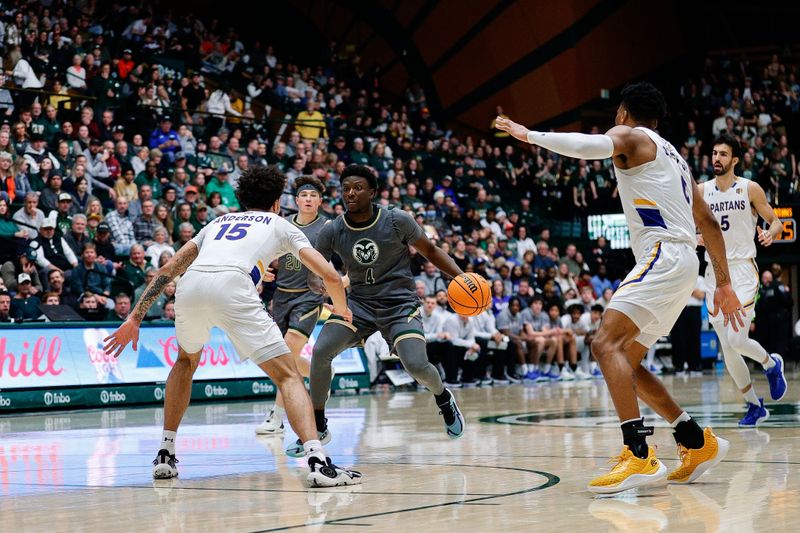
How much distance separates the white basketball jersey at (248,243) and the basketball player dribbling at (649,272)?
1533 millimetres

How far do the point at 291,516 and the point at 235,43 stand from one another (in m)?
23.7

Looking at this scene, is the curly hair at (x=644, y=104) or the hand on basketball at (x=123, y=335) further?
the hand on basketball at (x=123, y=335)

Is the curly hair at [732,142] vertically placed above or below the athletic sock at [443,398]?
above

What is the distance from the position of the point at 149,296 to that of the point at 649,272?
3.08 m

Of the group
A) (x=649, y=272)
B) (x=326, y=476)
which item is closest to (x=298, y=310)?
(x=326, y=476)

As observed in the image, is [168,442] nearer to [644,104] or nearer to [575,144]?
[575,144]

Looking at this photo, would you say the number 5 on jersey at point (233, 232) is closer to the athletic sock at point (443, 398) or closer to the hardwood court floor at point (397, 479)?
the hardwood court floor at point (397, 479)

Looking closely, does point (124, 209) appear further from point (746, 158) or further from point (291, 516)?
point (746, 158)

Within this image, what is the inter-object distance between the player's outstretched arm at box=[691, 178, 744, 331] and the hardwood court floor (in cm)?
98

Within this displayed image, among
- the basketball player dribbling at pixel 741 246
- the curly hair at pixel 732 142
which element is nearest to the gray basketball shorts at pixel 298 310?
the basketball player dribbling at pixel 741 246

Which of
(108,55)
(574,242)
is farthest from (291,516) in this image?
(574,242)

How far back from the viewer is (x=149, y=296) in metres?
6.93

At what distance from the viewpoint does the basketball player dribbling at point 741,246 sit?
1002 cm

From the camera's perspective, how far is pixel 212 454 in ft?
27.8
